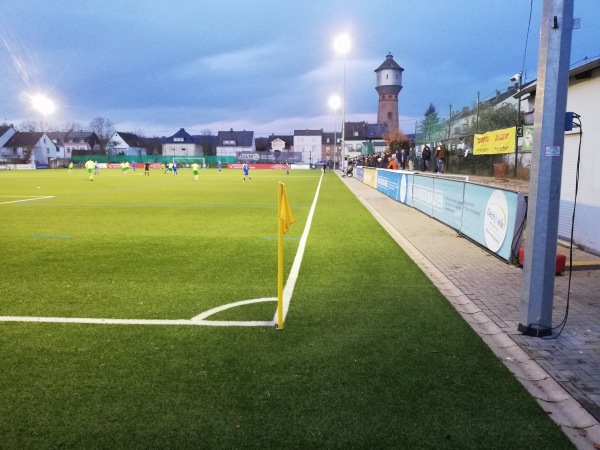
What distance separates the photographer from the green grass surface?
3008 millimetres

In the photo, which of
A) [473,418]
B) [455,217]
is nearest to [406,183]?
[455,217]

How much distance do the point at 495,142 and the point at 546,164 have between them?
1740 centimetres

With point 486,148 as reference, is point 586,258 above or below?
below

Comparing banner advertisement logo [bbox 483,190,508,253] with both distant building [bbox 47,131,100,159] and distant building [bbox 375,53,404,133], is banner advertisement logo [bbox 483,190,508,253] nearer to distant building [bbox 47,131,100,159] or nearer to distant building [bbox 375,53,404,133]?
distant building [bbox 375,53,404,133]

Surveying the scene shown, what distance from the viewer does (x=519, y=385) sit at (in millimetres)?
3656

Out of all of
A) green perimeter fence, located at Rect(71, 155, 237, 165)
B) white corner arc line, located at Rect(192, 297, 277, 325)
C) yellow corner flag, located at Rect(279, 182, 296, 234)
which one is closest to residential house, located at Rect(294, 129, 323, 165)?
green perimeter fence, located at Rect(71, 155, 237, 165)

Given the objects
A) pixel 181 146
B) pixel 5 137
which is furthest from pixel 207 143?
pixel 5 137

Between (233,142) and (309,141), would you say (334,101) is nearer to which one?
(309,141)

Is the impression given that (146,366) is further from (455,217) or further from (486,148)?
(486,148)

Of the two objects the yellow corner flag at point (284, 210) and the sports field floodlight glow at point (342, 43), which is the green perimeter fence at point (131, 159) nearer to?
the sports field floodlight glow at point (342, 43)

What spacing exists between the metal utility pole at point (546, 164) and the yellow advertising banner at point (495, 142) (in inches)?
593

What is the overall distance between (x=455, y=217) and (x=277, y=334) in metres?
7.86

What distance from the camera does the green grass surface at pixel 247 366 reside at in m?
3.01

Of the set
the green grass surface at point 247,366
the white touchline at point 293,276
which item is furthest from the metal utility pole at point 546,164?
the white touchline at point 293,276
